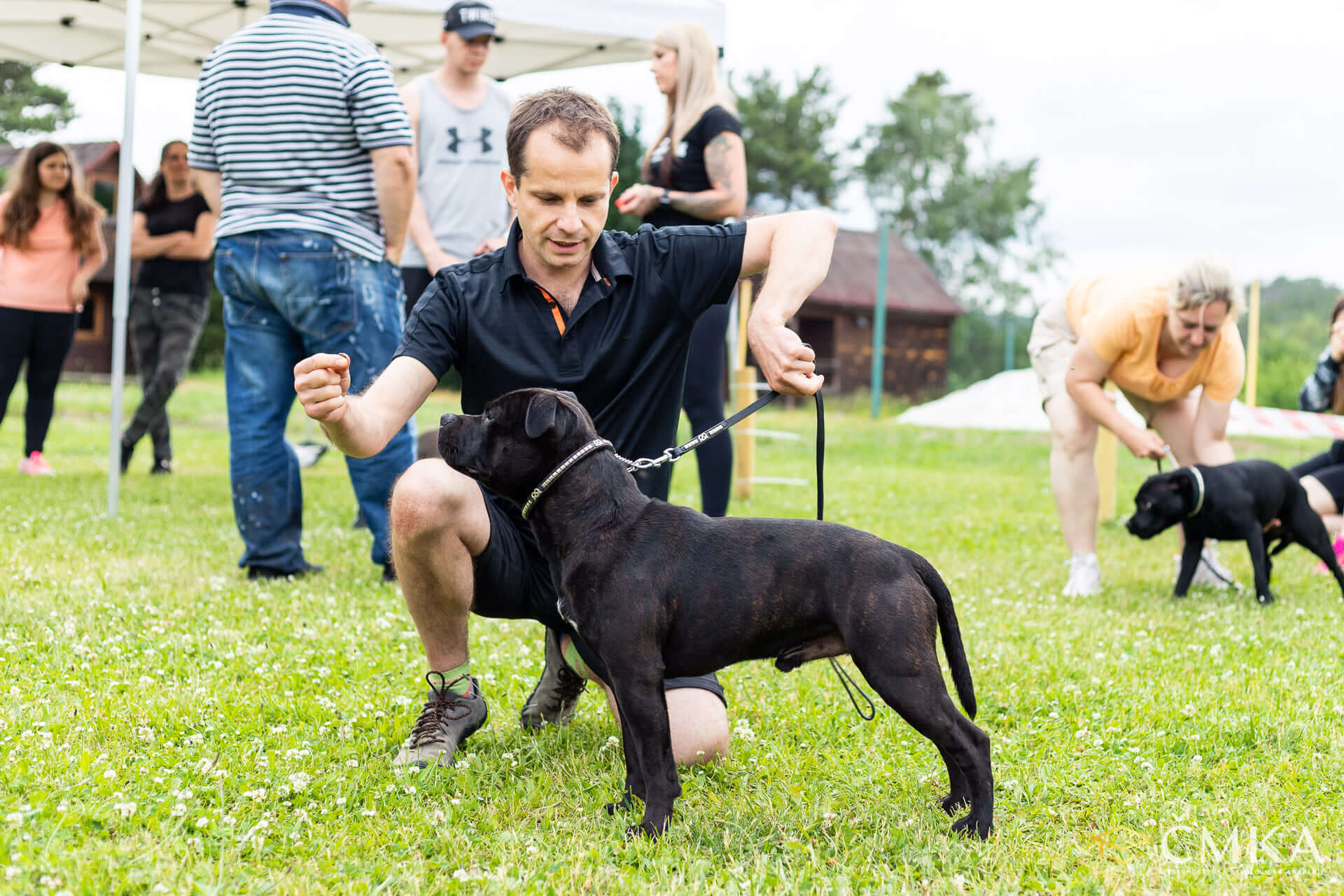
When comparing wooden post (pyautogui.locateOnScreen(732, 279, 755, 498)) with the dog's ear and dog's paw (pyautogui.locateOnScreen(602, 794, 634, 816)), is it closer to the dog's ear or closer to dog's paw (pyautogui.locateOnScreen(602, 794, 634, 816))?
dog's paw (pyautogui.locateOnScreen(602, 794, 634, 816))

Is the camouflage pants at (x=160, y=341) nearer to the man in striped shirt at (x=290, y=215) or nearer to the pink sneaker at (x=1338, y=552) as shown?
the man in striped shirt at (x=290, y=215)

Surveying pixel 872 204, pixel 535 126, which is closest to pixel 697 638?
pixel 535 126

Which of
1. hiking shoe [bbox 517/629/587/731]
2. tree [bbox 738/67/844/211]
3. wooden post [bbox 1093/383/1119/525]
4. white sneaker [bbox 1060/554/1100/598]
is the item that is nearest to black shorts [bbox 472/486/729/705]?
hiking shoe [bbox 517/629/587/731]

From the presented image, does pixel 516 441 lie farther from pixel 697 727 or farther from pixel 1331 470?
pixel 1331 470

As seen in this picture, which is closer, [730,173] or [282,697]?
[282,697]

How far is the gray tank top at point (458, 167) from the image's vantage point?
6.25 metres

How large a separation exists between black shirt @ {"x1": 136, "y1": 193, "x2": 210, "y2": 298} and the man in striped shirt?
12.0ft

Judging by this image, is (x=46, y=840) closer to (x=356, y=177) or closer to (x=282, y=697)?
(x=282, y=697)

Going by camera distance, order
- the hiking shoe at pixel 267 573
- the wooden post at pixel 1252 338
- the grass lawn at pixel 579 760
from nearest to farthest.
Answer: the grass lawn at pixel 579 760 → the hiking shoe at pixel 267 573 → the wooden post at pixel 1252 338

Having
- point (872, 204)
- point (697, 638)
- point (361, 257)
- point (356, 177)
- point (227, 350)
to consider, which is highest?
point (872, 204)

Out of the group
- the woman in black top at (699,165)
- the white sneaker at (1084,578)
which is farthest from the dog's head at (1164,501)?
the woman in black top at (699,165)

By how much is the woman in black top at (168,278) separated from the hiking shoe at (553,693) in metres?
6.18

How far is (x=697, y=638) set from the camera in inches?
103

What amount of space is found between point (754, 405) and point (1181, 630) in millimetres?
2899
